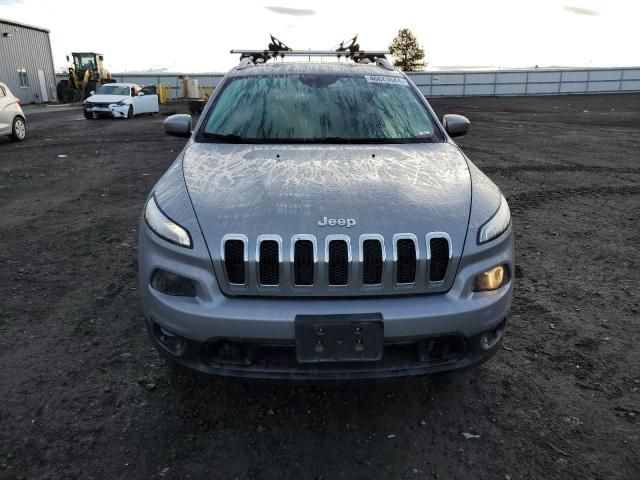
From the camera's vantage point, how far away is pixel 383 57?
4.65m

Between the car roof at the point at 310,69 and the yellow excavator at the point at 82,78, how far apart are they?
3099cm

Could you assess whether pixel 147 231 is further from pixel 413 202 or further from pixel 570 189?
pixel 570 189

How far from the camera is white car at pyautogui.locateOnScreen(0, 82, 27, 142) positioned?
37.6 ft

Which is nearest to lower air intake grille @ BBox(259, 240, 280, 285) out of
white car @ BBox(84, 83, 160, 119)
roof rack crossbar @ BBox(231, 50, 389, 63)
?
roof rack crossbar @ BBox(231, 50, 389, 63)

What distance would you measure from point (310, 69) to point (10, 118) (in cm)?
1097

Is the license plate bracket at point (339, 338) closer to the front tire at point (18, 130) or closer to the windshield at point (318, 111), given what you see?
the windshield at point (318, 111)


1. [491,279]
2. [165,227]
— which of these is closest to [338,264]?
[491,279]

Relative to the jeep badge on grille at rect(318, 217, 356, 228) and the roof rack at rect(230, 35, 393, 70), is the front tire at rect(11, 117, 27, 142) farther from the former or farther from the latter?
the jeep badge on grille at rect(318, 217, 356, 228)

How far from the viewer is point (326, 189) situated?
2.41m

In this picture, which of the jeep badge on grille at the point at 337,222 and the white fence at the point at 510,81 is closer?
the jeep badge on grille at the point at 337,222

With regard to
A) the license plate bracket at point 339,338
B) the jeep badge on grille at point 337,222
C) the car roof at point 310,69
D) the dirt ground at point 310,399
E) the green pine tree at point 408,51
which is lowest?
the dirt ground at point 310,399

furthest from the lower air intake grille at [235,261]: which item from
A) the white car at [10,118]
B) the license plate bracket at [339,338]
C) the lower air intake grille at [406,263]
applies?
the white car at [10,118]

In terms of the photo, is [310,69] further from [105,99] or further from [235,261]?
[105,99]

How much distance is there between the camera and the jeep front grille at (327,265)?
80.7 inches
